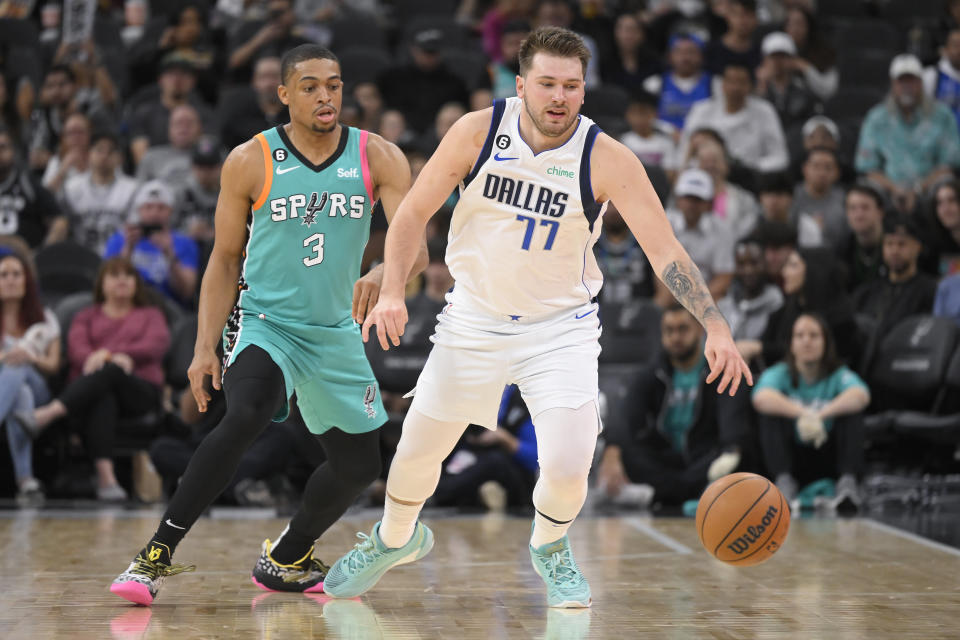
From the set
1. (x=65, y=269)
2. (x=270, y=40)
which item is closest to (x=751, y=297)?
(x=65, y=269)

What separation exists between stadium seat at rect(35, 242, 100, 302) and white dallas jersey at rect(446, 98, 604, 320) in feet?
22.3

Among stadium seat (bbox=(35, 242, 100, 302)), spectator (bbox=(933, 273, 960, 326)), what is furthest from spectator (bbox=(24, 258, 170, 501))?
spectator (bbox=(933, 273, 960, 326))

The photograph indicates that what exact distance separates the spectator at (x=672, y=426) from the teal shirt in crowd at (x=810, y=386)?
0.78 ft

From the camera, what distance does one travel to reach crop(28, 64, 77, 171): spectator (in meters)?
13.4

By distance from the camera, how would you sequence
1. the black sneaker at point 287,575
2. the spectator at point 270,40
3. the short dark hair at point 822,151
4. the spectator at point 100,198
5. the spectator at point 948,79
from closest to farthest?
the black sneaker at point 287,575 → the short dark hair at point 822,151 → the spectator at point 100,198 → the spectator at point 948,79 → the spectator at point 270,40

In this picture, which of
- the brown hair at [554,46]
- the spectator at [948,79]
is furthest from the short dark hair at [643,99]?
the brown hair at [554,46]

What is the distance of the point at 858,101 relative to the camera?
13.6m

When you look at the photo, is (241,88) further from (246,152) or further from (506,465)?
(246,152)

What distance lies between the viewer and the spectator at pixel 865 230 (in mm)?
10734

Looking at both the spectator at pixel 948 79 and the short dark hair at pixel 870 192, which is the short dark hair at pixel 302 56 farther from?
the spectator at pixel 948 79

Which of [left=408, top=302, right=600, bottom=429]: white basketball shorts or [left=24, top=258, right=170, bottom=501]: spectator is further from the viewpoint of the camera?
[left=24, top=258, right=170, bottom=501]: spectator

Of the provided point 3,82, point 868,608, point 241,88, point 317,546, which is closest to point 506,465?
point 317,546

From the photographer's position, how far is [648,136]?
12453mm

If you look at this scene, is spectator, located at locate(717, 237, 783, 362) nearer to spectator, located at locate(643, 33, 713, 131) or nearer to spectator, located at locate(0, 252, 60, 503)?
spectator, located at locate(643, 33, 713, 131)
